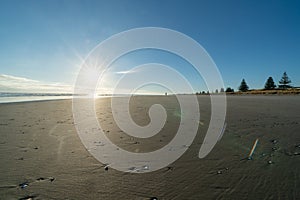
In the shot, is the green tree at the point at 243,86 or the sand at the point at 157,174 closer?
the sand at the point at 157,174

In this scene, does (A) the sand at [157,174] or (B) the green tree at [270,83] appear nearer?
(A) the sand at [157,174]

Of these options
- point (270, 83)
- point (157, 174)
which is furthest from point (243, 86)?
point (157, 174)

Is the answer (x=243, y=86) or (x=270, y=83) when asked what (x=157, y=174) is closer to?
(x=270, y=83)

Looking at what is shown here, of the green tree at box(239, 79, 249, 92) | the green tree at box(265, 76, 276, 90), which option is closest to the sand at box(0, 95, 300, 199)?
the green tree at box(265, 76, 276, 90)

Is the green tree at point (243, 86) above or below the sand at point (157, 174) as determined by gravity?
above

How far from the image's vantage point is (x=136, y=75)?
35.1 ft

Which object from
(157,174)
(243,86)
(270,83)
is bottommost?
(157,174)

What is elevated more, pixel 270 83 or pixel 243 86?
pixel 270 83

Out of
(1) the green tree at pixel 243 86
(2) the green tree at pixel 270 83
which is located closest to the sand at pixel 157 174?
(2) the green tree at pixel 270 83

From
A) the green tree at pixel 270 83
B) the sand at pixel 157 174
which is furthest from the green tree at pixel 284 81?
the sand at pixel 157 174

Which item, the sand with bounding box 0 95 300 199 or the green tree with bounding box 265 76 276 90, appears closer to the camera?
the sand with bounding box 0 95 300 199

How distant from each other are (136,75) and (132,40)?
165 inches

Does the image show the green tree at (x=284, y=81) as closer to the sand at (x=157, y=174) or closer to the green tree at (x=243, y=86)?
the green tree at (x=243, y=86)

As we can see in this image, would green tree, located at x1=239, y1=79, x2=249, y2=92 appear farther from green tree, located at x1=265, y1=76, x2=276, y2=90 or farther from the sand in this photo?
the sand
